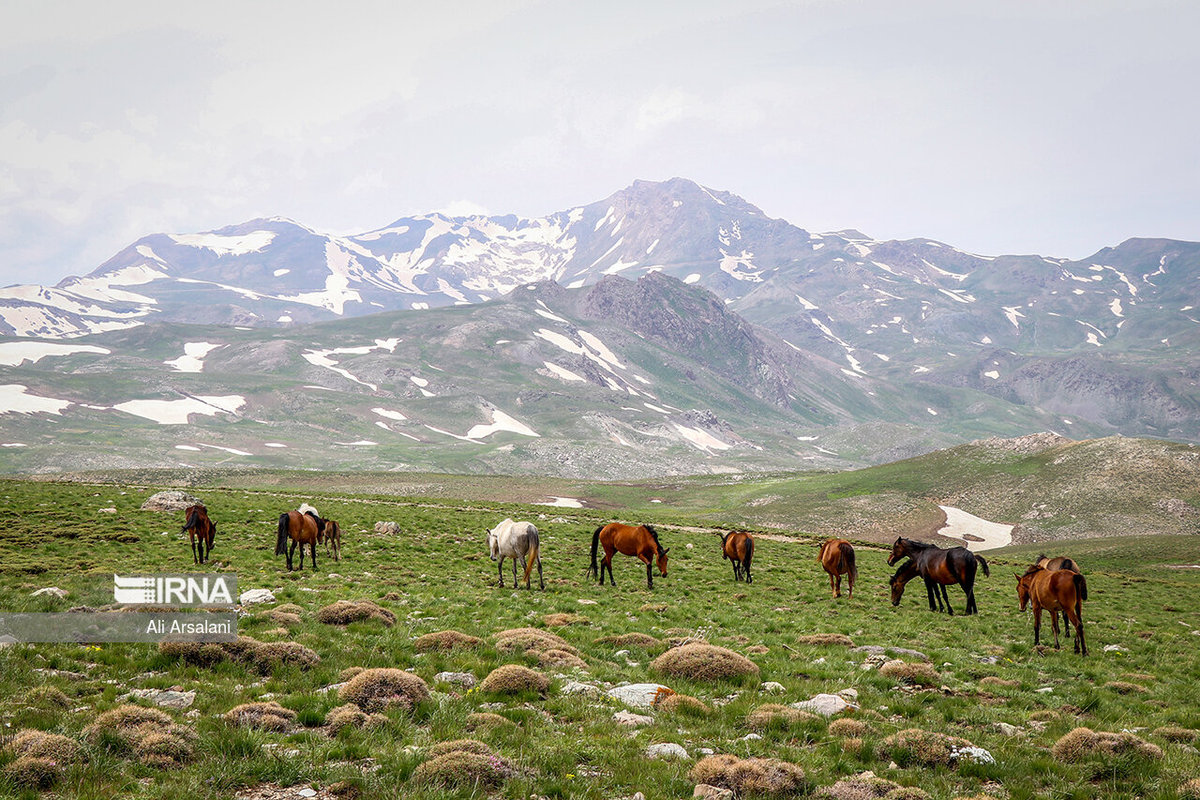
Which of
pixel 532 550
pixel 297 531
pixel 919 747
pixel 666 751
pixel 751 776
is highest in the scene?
pixel 297 531

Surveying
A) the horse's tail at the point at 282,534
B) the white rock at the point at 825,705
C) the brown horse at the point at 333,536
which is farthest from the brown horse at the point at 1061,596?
the brown horse at the point at 333,536

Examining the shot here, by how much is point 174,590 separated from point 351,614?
21.0ft

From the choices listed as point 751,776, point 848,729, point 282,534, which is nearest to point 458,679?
point 751,776

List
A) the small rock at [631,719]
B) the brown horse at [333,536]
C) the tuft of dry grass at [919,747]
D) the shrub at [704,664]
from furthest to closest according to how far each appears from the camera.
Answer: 1. the brown horse at [333,536]
2. the shrub at [704,664]
3. the small rock at [631,719]
4. the tuft of dry grass at [919,747]

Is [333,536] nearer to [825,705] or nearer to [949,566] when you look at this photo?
[825,705]

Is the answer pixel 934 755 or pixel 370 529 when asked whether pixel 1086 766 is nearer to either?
pixel 934 755

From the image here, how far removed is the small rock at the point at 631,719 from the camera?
497 inches

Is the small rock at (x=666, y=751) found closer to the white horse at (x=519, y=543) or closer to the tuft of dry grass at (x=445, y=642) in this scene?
the tuft of dry grass at (x=445, y=642)

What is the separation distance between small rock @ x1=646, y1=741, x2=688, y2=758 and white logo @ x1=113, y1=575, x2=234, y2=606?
48.9 ft

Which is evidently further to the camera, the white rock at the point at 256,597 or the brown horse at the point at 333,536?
the brown horse at the point at 333,536

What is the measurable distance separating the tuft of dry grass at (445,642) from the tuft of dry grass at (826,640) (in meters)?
10.6

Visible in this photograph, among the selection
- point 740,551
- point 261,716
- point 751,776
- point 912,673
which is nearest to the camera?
point 751,776

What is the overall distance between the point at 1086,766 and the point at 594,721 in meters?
8.66

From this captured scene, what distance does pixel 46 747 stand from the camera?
9414mm
